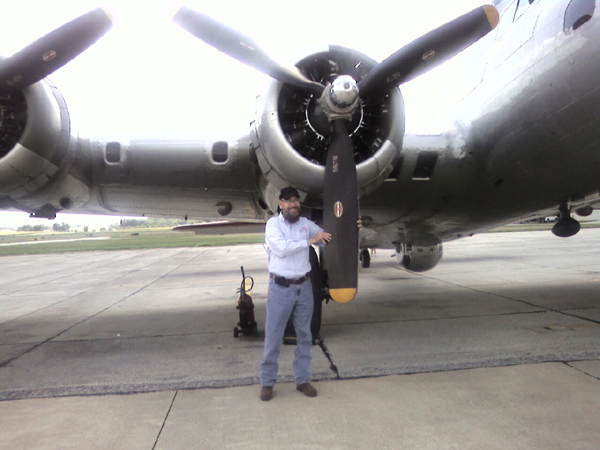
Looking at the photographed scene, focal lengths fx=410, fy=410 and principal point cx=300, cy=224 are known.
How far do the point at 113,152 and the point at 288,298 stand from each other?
359 cm

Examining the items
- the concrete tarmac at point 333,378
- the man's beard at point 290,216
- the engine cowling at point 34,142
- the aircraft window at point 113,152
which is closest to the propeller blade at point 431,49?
the man's beard at point 290,216

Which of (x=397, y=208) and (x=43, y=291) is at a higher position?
(x=397, y=208)

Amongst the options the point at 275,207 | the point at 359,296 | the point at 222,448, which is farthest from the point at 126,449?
the point at 359,296

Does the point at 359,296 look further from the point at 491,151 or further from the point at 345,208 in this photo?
the point at 345,208

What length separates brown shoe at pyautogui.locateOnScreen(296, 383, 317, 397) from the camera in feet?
11.1

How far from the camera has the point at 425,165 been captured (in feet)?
18.9

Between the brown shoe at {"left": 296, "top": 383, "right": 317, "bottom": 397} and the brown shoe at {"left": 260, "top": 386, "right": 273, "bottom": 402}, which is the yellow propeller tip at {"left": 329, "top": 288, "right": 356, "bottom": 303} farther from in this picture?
the brown shoe at {"left": 260, "top": 386, "right": 273, "bottom": 402}

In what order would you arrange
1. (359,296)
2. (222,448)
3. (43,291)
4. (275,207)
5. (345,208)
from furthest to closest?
(43,291) → (359,296) → (275,207) → (345,208) → (222,448)

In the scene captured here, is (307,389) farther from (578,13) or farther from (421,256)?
(421,256)

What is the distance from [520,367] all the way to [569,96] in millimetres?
2857

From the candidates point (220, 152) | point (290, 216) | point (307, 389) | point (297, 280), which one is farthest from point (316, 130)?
point (307, 389)

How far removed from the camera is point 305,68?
4645 millimetres

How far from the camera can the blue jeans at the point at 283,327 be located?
343 cm

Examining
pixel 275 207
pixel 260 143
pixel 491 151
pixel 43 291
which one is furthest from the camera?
pixel 43 291
